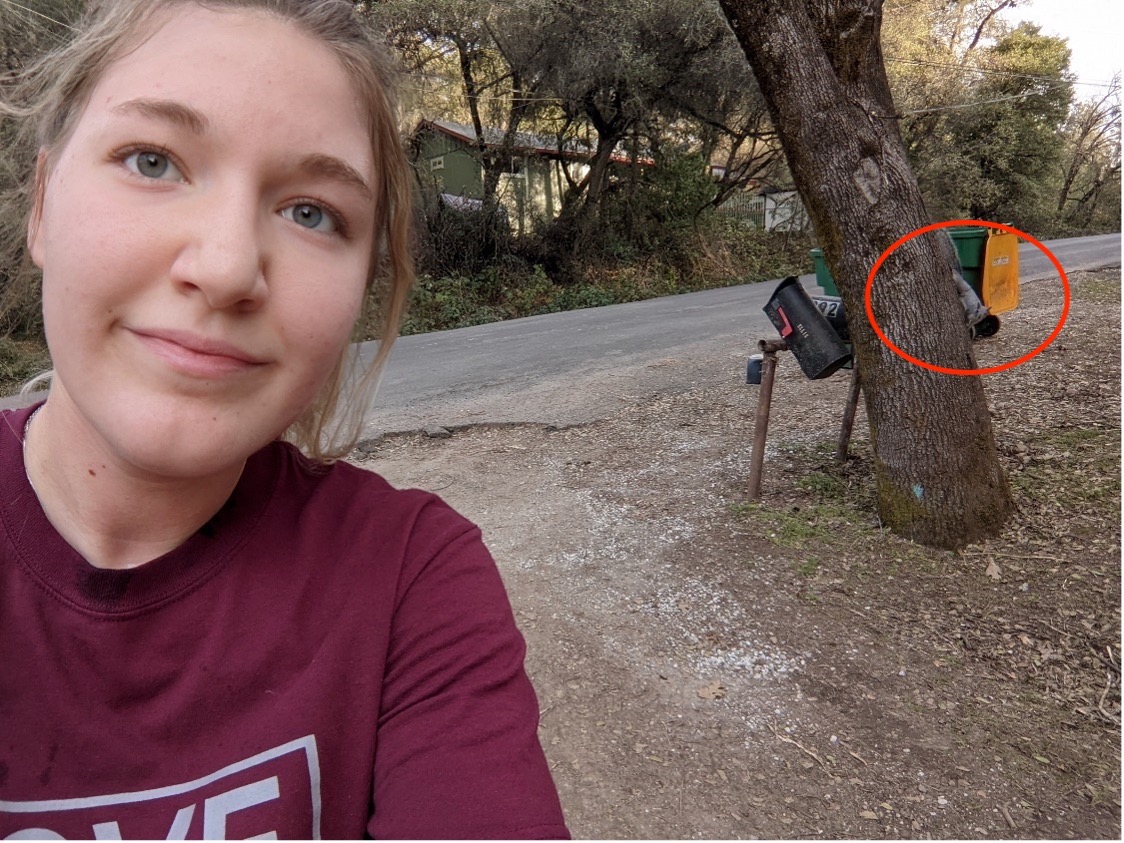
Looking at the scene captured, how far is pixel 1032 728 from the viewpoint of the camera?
2660mm

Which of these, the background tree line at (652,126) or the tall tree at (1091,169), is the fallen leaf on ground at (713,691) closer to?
the background tree line at (652,126)

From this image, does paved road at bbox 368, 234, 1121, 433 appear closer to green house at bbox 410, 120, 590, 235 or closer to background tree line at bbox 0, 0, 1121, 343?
background tree line at bbox 0, 0, 1121, 343

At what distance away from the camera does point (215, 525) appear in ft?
3.58

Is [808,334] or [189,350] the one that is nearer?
[189,350]

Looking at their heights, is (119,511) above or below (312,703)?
above

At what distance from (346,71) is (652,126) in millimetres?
17190

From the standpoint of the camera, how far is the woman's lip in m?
0.92

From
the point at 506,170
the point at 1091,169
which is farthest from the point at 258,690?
the point at 1091,169

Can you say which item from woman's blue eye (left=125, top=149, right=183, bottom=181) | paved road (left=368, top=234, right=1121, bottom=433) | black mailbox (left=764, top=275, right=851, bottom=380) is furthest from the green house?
woman's blue eye (left=125, top=149, right=183, bottom=181)

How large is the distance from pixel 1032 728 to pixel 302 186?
303 centimetres

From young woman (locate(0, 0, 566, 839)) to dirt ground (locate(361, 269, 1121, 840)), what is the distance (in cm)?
158

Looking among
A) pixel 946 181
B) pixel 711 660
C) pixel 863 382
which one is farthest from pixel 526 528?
pixel 946 181

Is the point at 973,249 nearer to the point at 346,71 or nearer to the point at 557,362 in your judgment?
the point at 557,362

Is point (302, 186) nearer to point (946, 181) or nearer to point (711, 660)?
point (711, 660)
